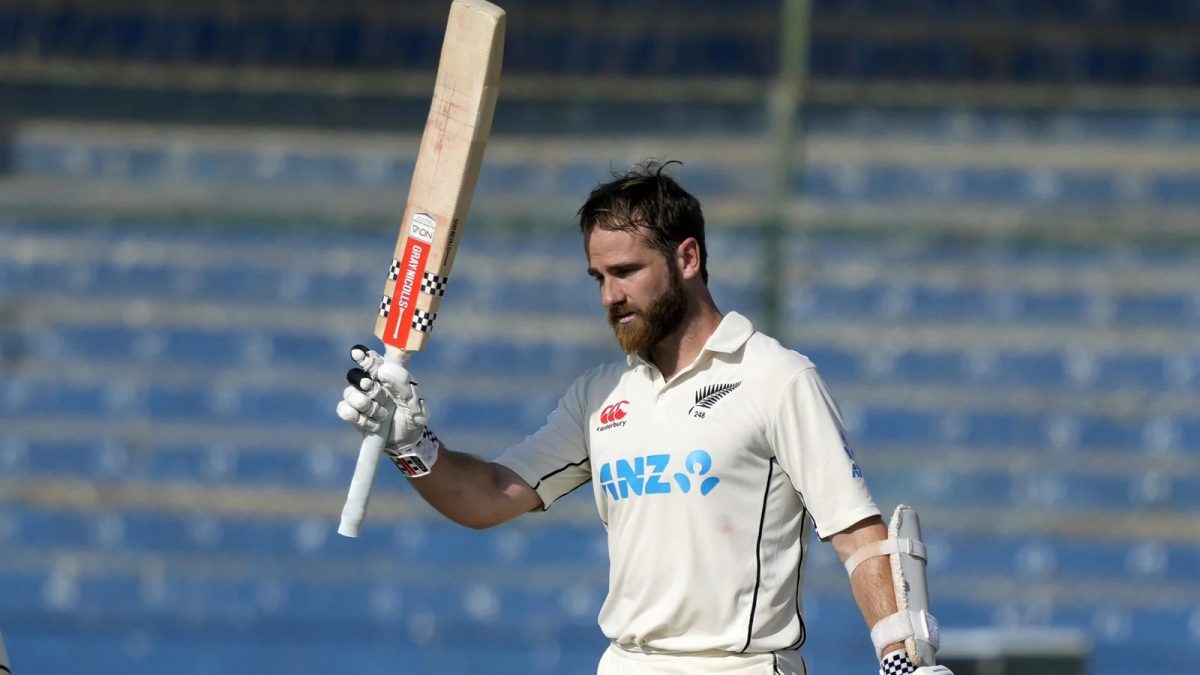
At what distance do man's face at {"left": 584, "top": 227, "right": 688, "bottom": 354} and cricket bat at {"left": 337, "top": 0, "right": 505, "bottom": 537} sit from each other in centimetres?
28

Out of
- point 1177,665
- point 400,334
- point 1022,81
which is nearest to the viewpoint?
point 400,334

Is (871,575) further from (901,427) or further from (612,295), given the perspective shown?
(901,427)

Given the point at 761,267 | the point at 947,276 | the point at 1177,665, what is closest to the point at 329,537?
the point at 761,267

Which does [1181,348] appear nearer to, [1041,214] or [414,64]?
[1041,214]

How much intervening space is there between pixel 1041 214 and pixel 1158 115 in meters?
0.75

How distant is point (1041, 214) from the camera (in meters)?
5.62

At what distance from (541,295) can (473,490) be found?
9.99 feet

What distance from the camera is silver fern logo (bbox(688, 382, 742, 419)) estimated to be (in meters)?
2.73

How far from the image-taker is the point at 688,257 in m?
2.78

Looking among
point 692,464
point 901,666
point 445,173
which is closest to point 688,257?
point 692,464

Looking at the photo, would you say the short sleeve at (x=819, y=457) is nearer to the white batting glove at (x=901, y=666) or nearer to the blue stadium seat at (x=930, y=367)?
the white batting glove at (x=901, y=666)

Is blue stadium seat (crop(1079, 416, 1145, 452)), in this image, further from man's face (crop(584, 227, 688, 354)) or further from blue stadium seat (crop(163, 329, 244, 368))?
man's face (crop(584, 227, 688, 354))

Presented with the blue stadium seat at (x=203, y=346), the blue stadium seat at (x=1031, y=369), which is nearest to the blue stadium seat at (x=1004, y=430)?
the blue stadium seat at (x=1031, y=369)

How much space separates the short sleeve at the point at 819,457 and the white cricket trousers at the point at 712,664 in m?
0.22
